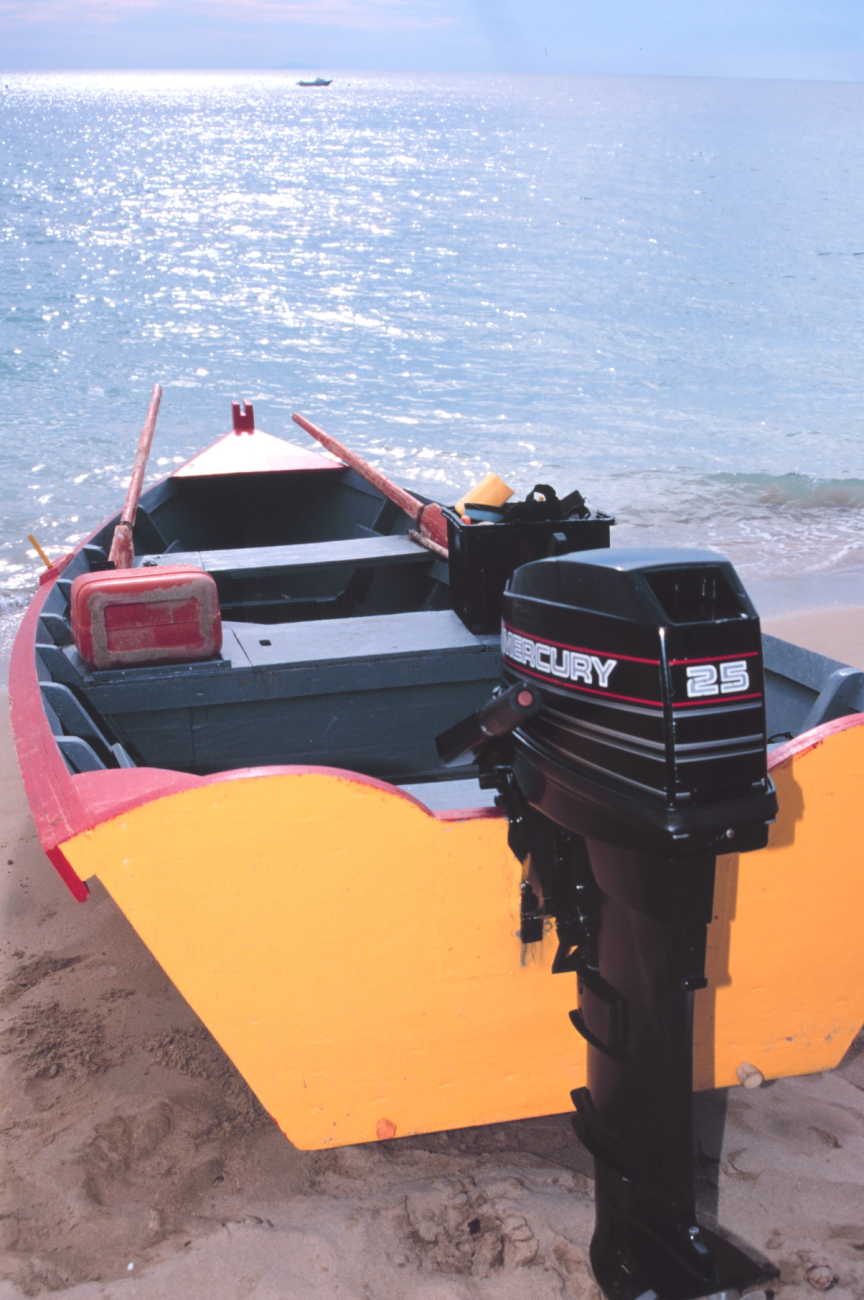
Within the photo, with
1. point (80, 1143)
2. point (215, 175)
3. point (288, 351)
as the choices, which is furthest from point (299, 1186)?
point (215, 175)

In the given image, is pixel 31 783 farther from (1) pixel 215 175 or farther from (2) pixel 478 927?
(1) pixel 215 175

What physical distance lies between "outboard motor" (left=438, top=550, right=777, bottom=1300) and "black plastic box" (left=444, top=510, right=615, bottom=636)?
126 cm

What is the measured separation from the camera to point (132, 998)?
2.74m

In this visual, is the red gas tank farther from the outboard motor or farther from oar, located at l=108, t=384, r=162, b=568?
the outboard motor

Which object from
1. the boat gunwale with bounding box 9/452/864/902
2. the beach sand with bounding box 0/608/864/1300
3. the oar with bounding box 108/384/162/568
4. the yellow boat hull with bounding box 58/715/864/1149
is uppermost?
the oar with bounding box 108/384/162/568

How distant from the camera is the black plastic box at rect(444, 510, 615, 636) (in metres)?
3.02

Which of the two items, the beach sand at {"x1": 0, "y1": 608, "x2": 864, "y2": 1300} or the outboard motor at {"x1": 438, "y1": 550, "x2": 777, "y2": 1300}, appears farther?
the beach sand at {"x1": 0, "y1": 608, "x2": 864, "y2": 1300}

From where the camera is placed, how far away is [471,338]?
1898 centimetres

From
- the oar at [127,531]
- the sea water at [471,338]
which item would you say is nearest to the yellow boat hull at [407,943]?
the oar at [127,531]

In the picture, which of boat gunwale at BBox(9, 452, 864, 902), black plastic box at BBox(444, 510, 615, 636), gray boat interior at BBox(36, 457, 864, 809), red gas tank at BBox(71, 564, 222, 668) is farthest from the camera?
black plastic box at BBox(444, 510, 615, 636)

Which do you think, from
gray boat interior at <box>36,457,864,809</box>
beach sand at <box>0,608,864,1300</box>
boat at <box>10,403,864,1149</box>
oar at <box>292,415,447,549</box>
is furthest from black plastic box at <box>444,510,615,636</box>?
beach sand at <box>0,608,864,1300</box>

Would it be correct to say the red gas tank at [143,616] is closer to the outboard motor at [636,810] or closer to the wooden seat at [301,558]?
the wooden seat at [301,558]

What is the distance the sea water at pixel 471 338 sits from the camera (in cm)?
1085

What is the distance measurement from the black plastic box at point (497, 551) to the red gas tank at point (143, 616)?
0.77 metres
